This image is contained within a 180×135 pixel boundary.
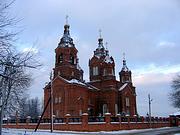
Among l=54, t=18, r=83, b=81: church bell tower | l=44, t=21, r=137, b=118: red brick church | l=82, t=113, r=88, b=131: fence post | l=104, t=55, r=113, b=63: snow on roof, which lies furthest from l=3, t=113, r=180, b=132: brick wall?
l=104, t=55, r=113, b=63: snow on roof

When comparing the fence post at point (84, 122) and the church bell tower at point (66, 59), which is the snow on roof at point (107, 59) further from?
the fence post at point (84, 122)

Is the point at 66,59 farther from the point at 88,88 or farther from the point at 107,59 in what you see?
the point at 107,59

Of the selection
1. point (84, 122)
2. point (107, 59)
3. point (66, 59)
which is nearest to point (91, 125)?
point (84, 122)

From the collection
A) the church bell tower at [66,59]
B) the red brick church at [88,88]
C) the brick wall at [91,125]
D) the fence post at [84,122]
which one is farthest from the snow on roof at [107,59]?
the fence post at [84,122]

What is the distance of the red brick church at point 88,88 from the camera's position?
173 feet

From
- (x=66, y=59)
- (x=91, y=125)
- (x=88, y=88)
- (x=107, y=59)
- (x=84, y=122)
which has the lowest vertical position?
(x=91, y=125)

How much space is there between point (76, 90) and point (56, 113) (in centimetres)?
557

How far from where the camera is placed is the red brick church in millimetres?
52844

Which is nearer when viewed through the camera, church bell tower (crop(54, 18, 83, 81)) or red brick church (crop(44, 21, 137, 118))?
red brick church (crop(44, 21, 137, 118))

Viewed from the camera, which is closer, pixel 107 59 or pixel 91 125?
pixel 91 125

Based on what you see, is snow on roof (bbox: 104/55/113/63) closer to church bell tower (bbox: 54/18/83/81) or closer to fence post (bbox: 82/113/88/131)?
church bell tower (bbox: 54/18/83/81)

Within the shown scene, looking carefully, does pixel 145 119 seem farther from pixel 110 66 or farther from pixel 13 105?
pixel 13 105

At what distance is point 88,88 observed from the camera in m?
59.0

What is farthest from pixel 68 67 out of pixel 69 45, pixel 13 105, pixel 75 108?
pixel 13 105
